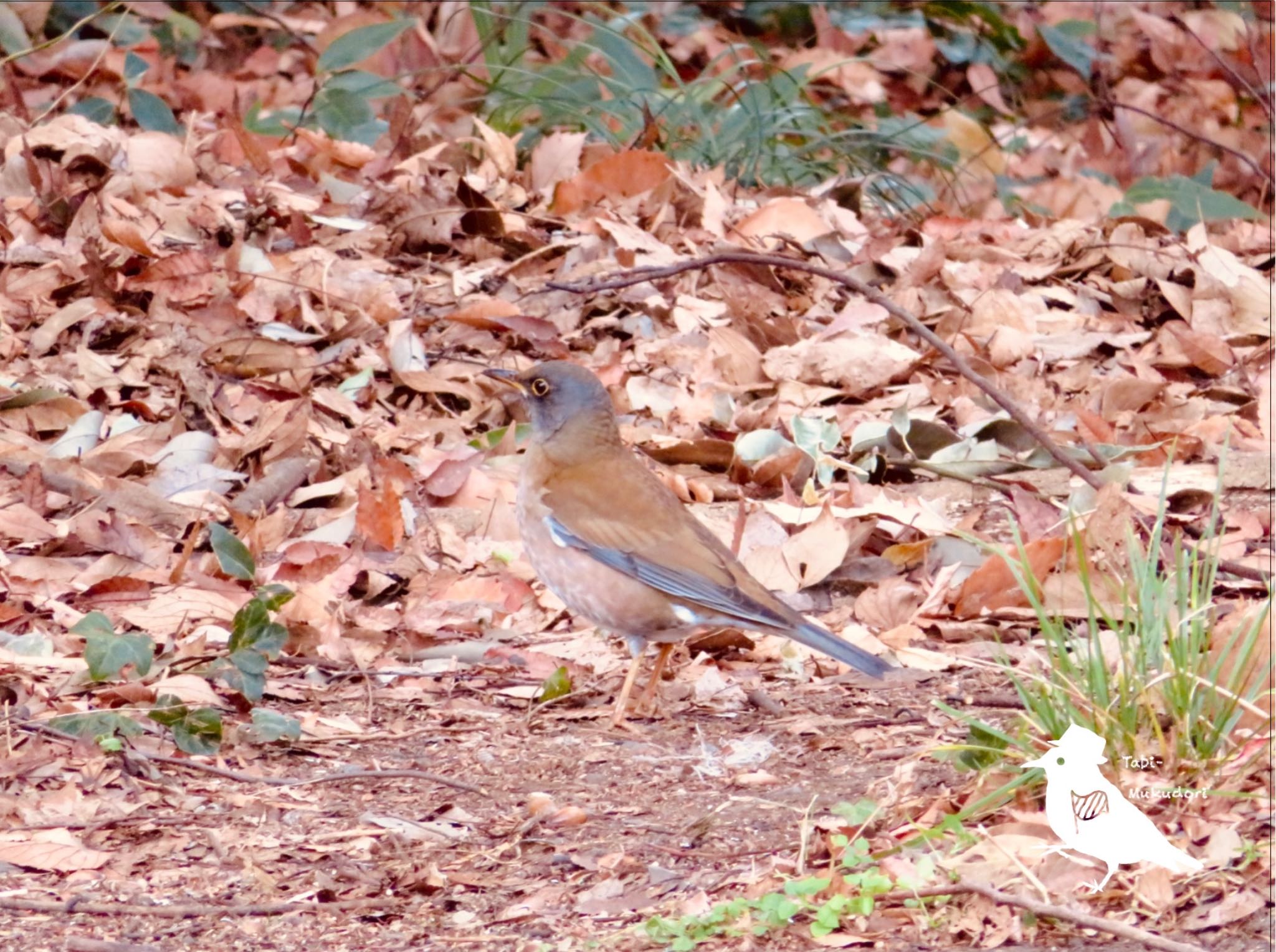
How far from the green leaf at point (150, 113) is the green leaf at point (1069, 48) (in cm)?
868

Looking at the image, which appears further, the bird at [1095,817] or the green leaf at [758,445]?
the green leaf at [758,445]

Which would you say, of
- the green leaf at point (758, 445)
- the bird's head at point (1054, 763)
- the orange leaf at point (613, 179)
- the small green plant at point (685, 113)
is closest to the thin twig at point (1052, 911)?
the bird's head at point (1054, 763)

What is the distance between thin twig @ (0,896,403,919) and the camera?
3.77 metres

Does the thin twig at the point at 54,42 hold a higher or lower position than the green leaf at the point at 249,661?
higher

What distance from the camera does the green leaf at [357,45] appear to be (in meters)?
10.1

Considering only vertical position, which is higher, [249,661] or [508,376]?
[249,661]

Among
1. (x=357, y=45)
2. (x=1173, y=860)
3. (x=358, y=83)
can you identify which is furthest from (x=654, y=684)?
(x=357, y=45)

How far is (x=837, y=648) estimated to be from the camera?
498 cm

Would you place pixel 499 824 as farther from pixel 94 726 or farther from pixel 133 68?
pixel 133 68

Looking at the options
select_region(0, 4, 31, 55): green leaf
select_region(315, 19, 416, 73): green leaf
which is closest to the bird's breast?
select_region(315, 19, 416, 73): green leaf

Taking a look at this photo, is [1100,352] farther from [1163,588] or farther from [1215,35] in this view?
[1215,35]

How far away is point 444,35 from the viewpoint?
13.0m

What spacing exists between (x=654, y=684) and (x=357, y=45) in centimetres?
587

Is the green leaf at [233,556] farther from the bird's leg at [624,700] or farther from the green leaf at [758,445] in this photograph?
the green leaf at [758,445]
